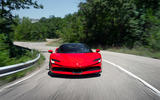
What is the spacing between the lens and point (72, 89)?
177 inches

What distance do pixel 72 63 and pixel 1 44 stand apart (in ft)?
23.8

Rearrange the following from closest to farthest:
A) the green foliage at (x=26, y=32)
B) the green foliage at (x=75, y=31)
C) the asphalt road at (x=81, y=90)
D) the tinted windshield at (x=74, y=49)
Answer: the asphalt road at (x=81, y=90)
the tinted windshield at (x=74, y=49)
the green foliage at (x=75, y=31)
the green foliage at (x=26, y=32)

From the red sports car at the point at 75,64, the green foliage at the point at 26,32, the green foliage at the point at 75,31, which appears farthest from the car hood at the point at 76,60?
the green foliage at the point at 26,32

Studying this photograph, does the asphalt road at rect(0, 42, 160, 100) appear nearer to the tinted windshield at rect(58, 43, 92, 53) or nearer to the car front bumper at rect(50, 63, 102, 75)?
the car front bumper at rect(50, 63, 102, 75)

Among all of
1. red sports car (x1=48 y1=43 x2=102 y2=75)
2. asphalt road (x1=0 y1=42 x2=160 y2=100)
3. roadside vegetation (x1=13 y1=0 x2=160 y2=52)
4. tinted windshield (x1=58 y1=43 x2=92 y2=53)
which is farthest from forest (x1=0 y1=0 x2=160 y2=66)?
asphalt road (x1=0 y1=42 x2=160 y2=100)

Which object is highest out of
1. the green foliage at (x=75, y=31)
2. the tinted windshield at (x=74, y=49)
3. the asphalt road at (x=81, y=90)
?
the green foliage at (x=75, y=31)

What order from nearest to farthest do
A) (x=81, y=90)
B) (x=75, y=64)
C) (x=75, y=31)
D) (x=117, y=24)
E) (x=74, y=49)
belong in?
(x=81, y=90), (x=75, y=64), (x=74, y=49), (x=117, y=24), (x=75, y=31)

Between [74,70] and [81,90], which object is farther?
[74,70]

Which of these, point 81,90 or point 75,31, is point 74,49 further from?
point 75,31

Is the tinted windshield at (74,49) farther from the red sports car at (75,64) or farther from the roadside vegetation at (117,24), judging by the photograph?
the roadside vegetation at (117,24)

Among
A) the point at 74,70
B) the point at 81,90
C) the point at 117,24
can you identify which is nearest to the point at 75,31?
the point at 117,24

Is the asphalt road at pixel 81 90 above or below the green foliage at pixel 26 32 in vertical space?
below

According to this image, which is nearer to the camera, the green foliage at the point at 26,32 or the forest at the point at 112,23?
the forest at the point at 112,23

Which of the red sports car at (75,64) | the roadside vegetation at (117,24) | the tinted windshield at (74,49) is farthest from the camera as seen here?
the roadside vegetation at (117,24)
